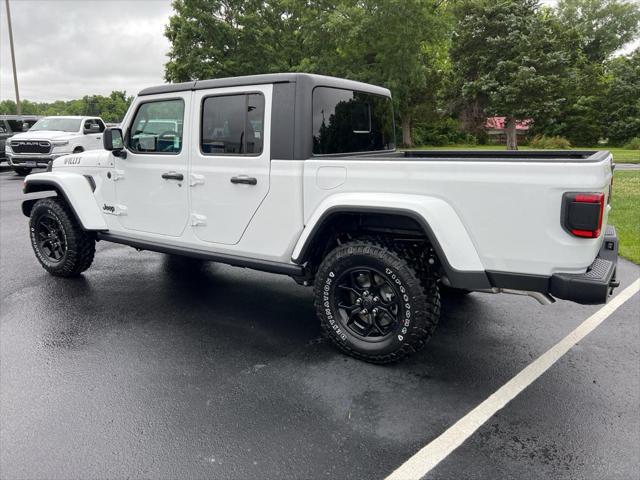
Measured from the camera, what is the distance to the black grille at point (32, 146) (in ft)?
50.6

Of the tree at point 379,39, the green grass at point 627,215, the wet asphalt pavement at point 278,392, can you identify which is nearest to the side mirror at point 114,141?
the wet asphalt pavement at point 278,392

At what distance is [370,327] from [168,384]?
Result: 1.40 meters

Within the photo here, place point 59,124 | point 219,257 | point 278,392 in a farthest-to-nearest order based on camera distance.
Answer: point 59,124 < point 219,257 < point 278,392

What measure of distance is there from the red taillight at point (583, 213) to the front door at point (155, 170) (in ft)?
9.45

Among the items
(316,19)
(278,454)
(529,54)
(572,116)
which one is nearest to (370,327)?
(278,454)

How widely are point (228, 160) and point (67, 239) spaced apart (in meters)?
2.35

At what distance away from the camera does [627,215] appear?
8.67 meters

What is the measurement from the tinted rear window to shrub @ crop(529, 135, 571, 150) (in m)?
30.4

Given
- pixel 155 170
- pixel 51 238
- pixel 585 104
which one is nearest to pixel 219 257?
pixel 155 170

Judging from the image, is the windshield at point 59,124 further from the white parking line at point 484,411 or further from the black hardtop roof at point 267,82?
the white parking line at point 484,411

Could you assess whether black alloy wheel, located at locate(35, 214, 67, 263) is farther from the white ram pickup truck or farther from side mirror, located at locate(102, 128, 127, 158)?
the white ram pickup truck

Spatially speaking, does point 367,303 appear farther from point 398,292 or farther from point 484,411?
point 484,411

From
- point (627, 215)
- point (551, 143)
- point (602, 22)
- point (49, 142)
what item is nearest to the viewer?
point (627, 215)

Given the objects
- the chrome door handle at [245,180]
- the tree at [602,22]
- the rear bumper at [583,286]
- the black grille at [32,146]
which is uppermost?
the tree at [602,22]
